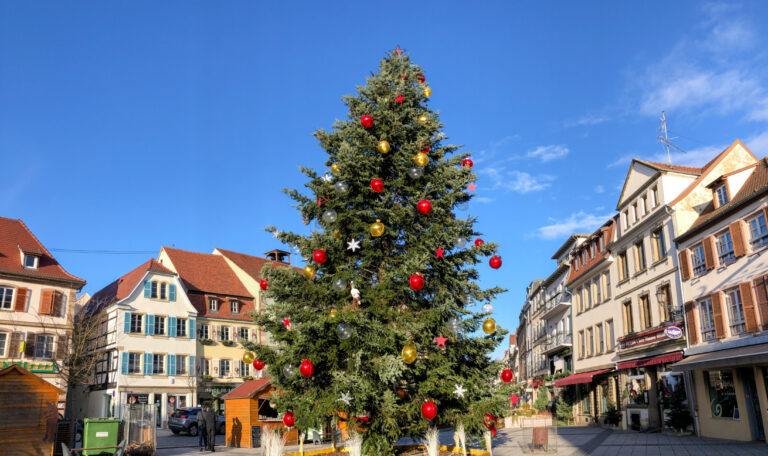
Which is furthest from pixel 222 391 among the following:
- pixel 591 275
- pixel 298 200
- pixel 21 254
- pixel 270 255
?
pixel 298 200

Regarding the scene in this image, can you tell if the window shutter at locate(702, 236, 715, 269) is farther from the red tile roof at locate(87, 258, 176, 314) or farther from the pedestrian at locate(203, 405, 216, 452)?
the red tile roof at locate(87, 258, 176, 314)

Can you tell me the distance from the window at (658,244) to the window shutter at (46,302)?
35357 mm

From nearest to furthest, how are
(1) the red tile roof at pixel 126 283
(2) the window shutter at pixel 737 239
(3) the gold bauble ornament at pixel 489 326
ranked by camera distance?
(3) the gold bauble ornament at pixel 489 326, (2) the window shutter at pixel 737 239, (1) the red tile roof at pixel 126 283

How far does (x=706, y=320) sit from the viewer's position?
2350cm

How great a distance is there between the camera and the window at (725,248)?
22.2 m

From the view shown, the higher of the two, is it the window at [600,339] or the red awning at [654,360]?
the window at [600,339]

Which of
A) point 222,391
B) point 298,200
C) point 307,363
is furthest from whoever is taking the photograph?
point 222,391

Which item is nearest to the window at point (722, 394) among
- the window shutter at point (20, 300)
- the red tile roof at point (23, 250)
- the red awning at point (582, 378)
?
the red awning at point (582, 378)

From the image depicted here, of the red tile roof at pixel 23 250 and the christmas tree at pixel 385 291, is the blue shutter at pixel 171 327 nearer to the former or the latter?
the red tile roof at pixel 23 250

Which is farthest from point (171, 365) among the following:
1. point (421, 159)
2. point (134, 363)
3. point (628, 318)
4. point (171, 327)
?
point (421, 159)

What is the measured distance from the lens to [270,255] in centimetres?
5716

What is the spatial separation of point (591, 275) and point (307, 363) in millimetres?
26618

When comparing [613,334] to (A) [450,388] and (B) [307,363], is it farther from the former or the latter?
(B) [307,363]

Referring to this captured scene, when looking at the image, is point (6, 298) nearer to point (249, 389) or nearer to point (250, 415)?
point (249, 389)
